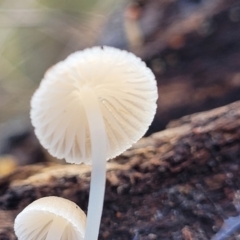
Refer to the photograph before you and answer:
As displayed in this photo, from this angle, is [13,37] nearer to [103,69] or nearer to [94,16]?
[94,16]

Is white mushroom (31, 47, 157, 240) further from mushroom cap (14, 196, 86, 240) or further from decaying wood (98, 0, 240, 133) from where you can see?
decaying wood (98, 0, 240, 133)

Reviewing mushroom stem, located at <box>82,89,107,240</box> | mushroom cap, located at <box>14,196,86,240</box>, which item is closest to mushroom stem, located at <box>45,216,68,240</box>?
mushroom cap, located at <box>14,196,86,240</box>

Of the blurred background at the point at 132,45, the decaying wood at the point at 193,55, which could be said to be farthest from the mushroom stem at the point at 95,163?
the decaying wood at the point at 193,55

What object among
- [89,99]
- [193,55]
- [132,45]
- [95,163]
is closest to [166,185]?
[95,163]

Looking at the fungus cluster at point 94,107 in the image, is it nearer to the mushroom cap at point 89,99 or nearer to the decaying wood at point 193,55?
the mushroom cap at point 89,99

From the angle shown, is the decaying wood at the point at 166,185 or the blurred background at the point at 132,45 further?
the blurred background at the point at 132,45

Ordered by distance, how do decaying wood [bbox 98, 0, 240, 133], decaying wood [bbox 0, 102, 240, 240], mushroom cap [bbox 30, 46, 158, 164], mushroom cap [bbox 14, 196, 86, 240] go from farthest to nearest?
decaying wood [bbox 98, 0, 240, 133]
decaying wood [bbox 0, 102, 240, 240]
mushroom cap [bbox 14, 196, 86, 240]
mushroom cap [bbox 30, 46, 158, 164]

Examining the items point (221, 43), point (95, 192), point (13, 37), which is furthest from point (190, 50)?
point (13, 37)

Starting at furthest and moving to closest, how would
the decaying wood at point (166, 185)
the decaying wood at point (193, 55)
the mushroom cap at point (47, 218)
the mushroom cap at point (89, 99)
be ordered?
1. the decaying wood at point (193, 55)
2. the decaying wood at point (166, 185)
3. the mushroom cap at point (47, 218)
4. the mushroom cap at point (89, 99)
